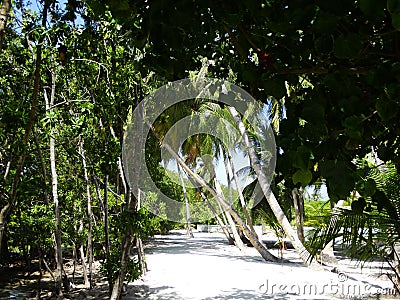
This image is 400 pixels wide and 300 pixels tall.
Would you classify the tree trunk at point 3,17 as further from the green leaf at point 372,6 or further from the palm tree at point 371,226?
the palm tree at point 371,226

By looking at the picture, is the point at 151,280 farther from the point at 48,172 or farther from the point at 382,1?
the point at 382,1

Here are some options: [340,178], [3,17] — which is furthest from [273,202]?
[340,178]

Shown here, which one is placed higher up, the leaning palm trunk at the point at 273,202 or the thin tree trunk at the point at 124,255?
the leaning palm trunk at the point at 273,202

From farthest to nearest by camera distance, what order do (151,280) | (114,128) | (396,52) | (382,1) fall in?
(151,280) → (114,128) → (396,52) → (382,1)

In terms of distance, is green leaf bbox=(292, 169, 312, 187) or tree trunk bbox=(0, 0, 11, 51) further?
tree trunk bbox=(0, 0, 11, 51)

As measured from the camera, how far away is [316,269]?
34.5ft

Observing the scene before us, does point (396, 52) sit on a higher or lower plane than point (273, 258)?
higher

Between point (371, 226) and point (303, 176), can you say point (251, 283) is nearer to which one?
point (371, 226)

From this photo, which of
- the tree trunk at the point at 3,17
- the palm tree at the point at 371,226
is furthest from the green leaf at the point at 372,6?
the palm tree at the point at 371,226

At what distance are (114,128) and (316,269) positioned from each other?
269 inches

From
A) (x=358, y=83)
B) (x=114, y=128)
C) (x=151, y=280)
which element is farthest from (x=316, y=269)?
(x=358, y=83)

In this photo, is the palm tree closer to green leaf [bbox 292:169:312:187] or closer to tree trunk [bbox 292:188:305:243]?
green leaf [bbox 292:169:312:187]

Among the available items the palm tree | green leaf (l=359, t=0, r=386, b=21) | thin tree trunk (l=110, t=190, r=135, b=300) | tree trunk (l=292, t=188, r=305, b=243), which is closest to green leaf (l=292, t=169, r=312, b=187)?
green leaf (l=359, t=0, r=386, b=21)

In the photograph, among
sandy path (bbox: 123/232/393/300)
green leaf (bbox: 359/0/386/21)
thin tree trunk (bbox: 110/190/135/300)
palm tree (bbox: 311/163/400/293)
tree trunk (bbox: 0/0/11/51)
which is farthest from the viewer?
sandy path (bbox: 123/232/393/300)
